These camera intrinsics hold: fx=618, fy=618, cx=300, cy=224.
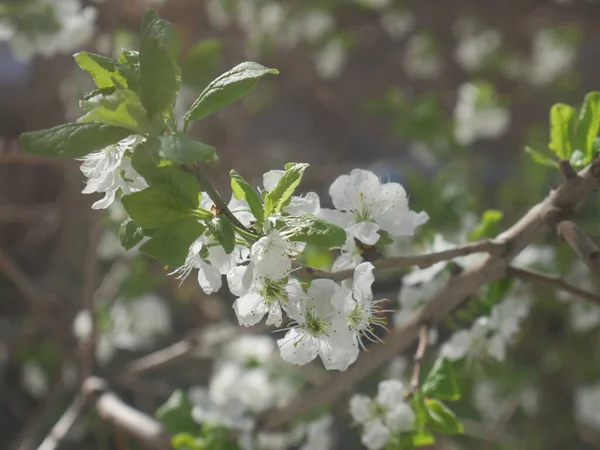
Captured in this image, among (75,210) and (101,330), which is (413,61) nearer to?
(75,210)

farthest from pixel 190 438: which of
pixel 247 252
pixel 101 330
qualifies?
pixel 101 330

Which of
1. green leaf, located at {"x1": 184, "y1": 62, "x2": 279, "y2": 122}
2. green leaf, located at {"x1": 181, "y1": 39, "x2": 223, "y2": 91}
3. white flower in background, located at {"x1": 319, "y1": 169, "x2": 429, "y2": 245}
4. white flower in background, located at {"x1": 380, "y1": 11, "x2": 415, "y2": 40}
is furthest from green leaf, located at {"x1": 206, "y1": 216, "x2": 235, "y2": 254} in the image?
white flower in background, located at {"x1": 380, "y1": 11, "x2": 415, "y2": 40}

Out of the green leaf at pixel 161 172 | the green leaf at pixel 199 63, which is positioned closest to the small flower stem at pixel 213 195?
the green leaf at pixel 161 172

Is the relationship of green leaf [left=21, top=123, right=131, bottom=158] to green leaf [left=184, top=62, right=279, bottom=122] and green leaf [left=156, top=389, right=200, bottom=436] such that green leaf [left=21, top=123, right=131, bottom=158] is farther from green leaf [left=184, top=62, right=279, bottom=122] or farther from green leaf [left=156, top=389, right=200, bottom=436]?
green leaf [left=156, top=389, right=200, bottom=436]

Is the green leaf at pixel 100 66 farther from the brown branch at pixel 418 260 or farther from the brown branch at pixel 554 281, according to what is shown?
the brown branch at pixel 554 281

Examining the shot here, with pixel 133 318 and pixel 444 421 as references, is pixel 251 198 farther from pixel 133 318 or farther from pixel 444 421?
pixel 133 318

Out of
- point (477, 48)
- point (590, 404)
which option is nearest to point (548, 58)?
point (477, 48)
